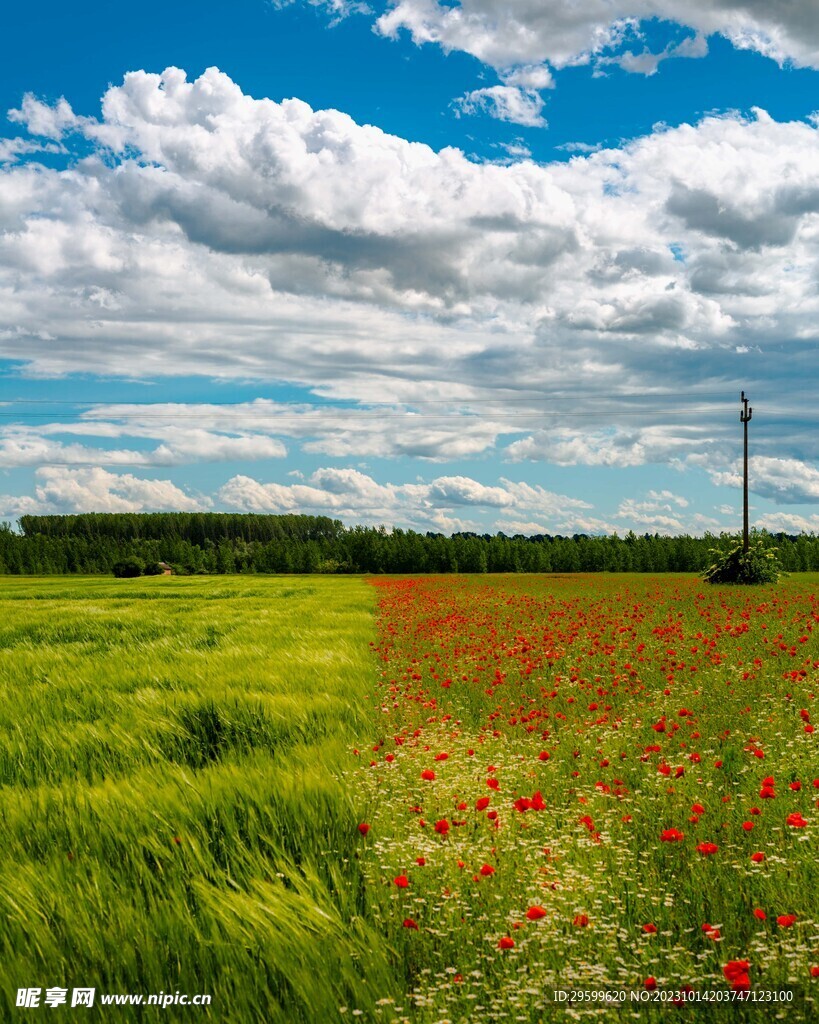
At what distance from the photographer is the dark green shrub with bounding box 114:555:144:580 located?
9600 cm

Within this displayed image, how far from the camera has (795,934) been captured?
409 centimetres

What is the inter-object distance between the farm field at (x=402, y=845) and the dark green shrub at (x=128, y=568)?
90.6 meters

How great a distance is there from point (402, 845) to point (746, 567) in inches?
1726

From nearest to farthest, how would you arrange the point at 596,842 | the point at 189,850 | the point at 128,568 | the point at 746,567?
1. the point at 189,850
2. the point at 596,842
3. the point at 746,567
4. the point at 128,568

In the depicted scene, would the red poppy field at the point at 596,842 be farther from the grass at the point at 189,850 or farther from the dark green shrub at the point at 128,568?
the dark green shrub at the point at 128,568

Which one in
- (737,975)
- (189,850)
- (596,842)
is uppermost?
(737,975)

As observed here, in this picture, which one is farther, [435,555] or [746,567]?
[435,555]

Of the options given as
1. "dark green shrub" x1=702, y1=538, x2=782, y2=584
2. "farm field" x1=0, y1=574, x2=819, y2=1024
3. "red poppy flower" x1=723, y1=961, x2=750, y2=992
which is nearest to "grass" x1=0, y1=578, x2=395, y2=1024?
"farm field" x1=0, y1=574, x2=819, y2=1024

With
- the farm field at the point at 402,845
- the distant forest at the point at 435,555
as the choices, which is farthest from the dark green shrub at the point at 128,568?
the farm field at the point at 402,845

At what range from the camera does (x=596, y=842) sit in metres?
5.23

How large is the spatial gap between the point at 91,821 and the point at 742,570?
44464 millimetres

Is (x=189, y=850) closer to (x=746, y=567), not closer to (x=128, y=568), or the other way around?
(x=746, y=567)

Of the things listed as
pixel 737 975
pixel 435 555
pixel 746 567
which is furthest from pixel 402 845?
pixel 435 555

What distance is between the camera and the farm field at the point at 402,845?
3668mm
